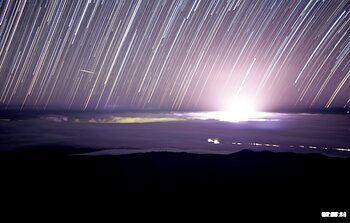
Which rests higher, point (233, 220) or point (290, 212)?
point (290, 212)

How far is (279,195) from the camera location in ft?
23.2

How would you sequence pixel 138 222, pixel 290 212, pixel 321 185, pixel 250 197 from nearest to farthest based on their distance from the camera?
1. pixel 138 222
2. pixel 290 212
3. pixel 250 197
4. pixel 321 185

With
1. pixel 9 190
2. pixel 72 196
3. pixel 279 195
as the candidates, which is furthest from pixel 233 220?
pixel 9 190

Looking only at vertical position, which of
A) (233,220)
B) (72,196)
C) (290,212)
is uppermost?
(290,212)

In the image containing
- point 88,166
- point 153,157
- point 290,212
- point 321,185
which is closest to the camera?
point 290,212

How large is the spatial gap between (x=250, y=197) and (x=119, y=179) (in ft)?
13.7

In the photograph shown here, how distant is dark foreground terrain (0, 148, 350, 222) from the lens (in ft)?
20.9

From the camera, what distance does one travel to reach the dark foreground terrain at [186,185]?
6371mm

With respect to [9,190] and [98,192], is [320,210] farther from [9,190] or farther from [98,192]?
[9,190]

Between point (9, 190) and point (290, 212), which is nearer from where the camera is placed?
point (290, 212)

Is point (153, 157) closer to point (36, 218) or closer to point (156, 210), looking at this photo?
point (156, 210)

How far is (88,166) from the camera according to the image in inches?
394

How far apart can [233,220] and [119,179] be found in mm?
4138

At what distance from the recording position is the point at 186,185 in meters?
7.84
